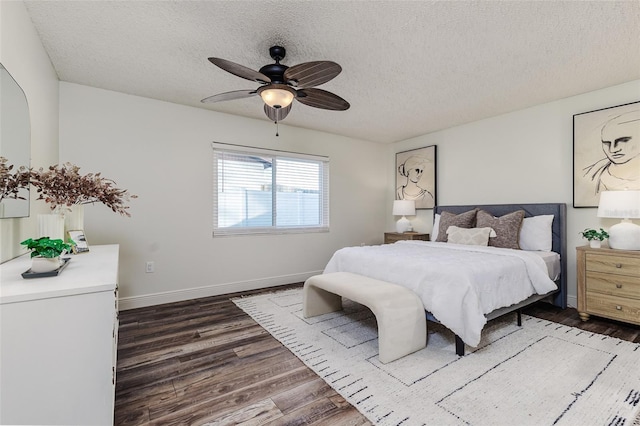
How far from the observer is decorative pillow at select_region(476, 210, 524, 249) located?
3.35 metres

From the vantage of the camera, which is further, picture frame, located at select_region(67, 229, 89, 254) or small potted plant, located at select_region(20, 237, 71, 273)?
picture frame, located at select_region(67, 229, 89, 254)

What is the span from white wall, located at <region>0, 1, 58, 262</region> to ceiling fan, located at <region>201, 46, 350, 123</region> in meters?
1.12

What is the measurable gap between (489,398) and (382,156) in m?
4.46

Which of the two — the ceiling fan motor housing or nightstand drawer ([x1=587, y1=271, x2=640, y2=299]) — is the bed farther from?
the ceiling fan motor housing

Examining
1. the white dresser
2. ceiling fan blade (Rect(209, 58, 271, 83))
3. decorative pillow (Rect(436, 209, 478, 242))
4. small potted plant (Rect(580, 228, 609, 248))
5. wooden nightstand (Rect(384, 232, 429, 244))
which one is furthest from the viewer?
wooden nightstand (Rect(384, 232, 429, 244))

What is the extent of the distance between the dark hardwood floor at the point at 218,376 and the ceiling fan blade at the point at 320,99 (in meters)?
2.06

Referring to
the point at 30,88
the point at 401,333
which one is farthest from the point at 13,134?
the point at 401,333

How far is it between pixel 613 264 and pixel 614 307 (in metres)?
0.39

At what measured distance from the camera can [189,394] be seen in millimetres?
1784

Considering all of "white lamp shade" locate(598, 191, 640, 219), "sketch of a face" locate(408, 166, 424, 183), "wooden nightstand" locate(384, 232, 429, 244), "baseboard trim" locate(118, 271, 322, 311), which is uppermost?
"sketch of a face" locate(408, 166, 424, 183)

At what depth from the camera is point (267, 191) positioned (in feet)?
14.2

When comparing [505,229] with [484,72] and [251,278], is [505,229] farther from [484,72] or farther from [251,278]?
[251,278]

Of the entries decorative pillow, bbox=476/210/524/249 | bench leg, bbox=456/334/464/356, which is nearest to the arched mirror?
bench leg, bbox=456/334/464/356

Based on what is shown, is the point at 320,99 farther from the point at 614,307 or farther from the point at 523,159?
the point at 614,307
